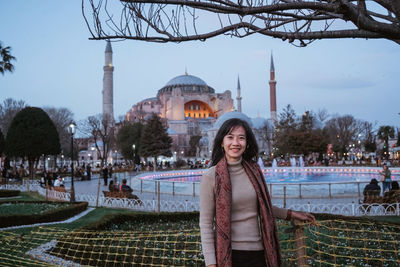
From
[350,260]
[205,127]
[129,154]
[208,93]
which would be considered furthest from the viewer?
[208,93]

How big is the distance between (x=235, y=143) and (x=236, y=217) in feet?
1.56

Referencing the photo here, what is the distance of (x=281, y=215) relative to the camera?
8.38ft

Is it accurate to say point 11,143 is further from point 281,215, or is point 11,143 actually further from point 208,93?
point 208,93

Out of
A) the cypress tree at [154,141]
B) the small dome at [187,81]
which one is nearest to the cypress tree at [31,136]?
the cypress tree at [154,141]

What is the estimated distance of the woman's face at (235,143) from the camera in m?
2.33

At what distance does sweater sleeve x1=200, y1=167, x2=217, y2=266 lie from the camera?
2.17 meters

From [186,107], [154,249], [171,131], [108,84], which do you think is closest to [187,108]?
[186,107]

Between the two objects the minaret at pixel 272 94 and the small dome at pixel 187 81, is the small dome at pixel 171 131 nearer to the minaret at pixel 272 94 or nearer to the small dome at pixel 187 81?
the minaret at pixel 272 94

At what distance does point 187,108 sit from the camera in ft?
269

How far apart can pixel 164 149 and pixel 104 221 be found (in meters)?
29.2

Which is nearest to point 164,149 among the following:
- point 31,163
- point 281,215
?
point 31,163

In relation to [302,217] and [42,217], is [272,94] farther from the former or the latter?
[302,217]

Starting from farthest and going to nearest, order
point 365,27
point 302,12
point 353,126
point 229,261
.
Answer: point 353,126 → point 302,12 → point 365,27 → point 229,261

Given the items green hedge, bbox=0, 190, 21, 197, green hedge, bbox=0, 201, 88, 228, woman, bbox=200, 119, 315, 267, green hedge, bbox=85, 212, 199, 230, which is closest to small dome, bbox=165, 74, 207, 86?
green hedge, bbox=0, 190, 21, 197
